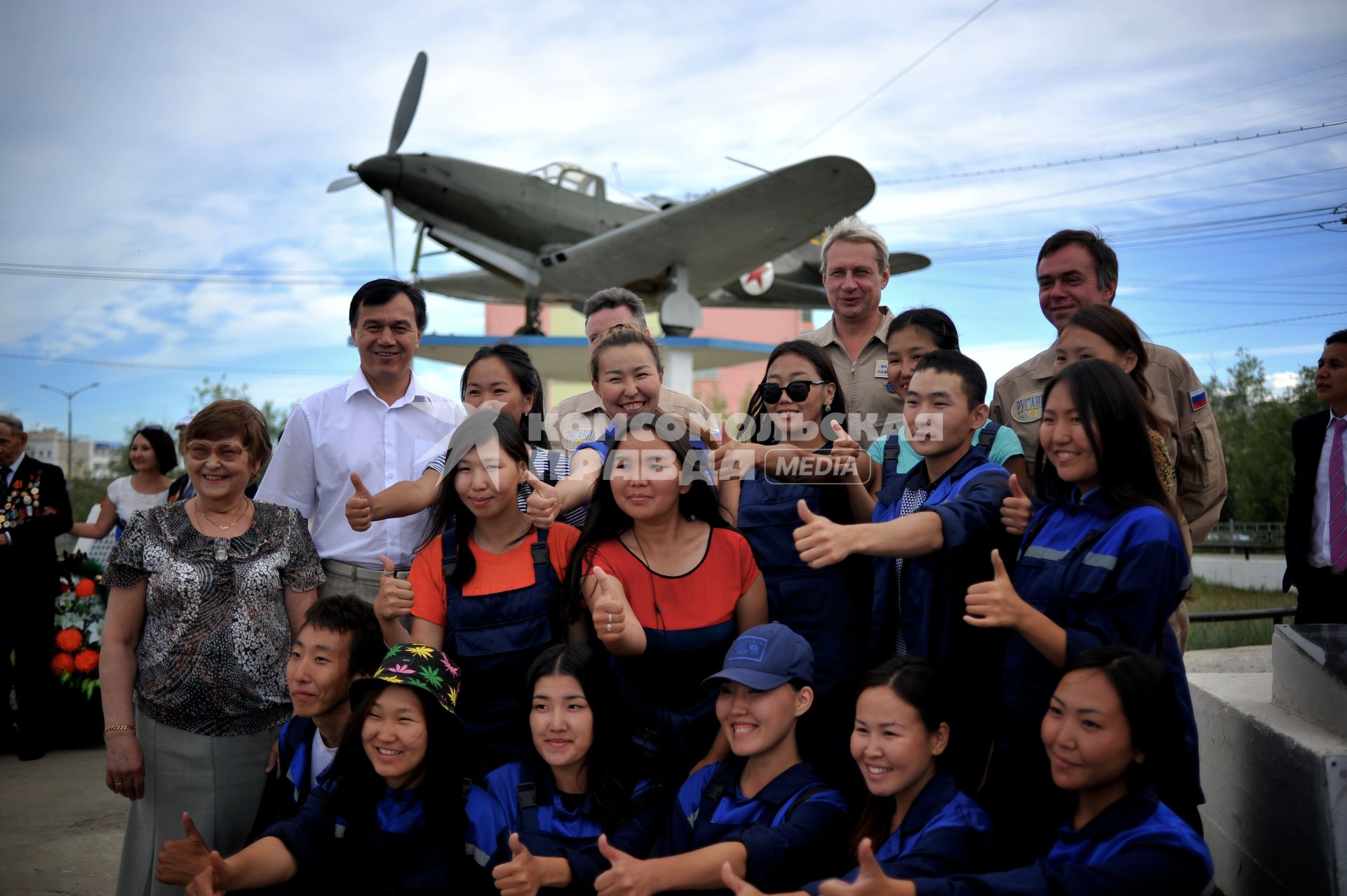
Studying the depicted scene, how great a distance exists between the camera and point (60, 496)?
6441 mm

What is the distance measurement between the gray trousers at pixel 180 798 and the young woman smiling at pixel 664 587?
136 cm

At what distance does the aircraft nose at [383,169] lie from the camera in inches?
572

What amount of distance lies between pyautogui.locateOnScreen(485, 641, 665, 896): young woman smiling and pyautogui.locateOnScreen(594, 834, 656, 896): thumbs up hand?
20 centimetres

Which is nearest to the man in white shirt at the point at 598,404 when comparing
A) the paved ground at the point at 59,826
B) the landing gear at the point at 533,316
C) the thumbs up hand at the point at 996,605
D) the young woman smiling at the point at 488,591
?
the young woman smiling at the point at 488,591

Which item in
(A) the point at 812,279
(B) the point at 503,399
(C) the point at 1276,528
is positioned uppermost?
(A) the point at 812,279

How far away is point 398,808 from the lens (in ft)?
9.28

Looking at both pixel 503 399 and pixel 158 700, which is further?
pixel 503 399

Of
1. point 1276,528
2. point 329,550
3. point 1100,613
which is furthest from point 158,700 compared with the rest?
point 1276,528

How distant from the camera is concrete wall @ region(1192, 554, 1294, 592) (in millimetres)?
17453

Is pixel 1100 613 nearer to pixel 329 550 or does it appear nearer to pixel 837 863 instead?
pixel 837 863

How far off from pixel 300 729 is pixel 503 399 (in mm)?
1383

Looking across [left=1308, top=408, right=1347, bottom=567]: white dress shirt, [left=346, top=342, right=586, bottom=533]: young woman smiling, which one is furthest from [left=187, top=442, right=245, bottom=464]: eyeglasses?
[left=1308, top=408, right=1347, bottom=567]: white dress shirt

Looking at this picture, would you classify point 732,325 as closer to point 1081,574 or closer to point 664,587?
point 664,587

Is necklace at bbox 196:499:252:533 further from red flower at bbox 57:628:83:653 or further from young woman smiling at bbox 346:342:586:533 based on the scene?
red flower at bbox 57:628:83:653
